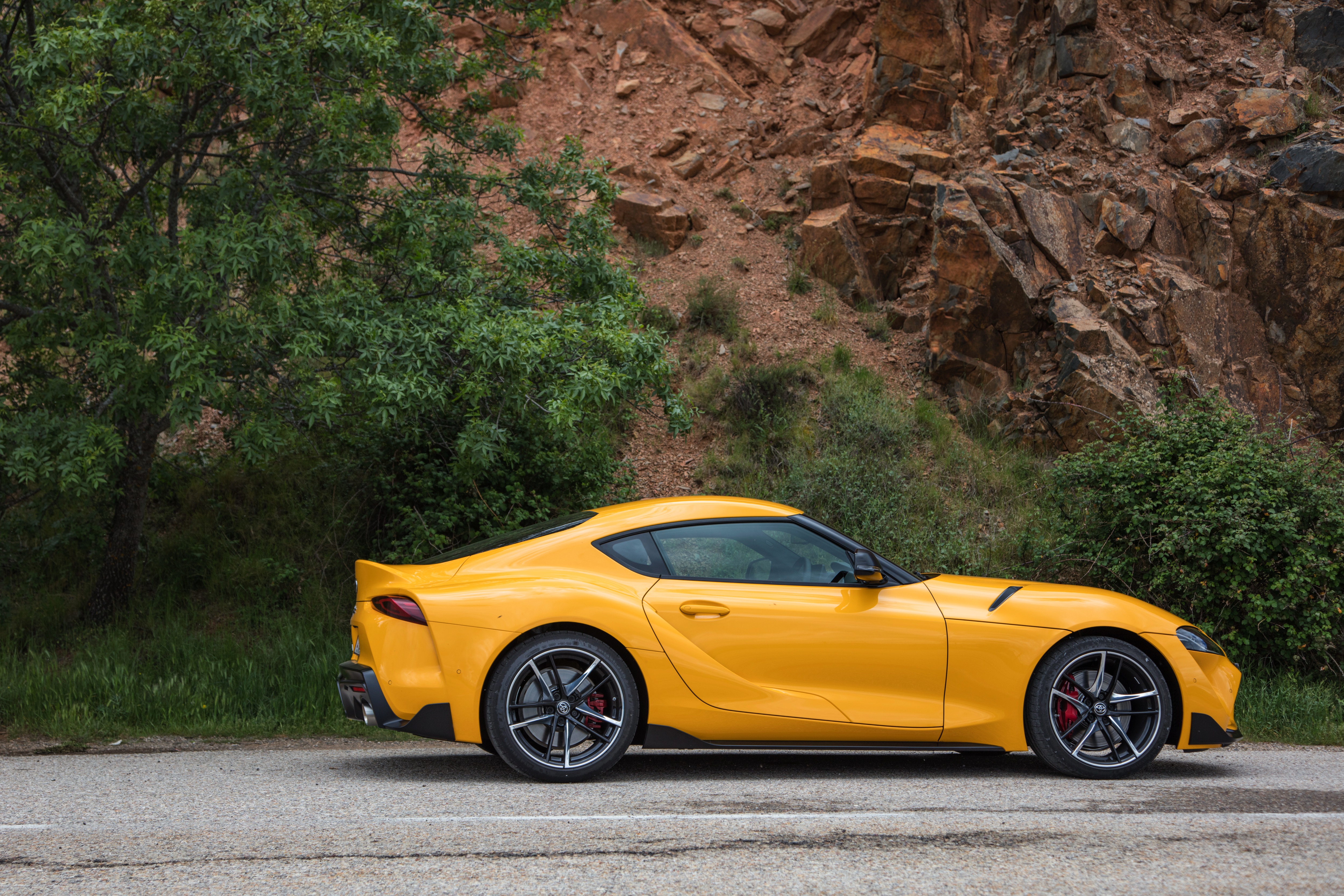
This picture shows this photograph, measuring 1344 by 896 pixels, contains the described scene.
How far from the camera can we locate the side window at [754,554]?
562cm

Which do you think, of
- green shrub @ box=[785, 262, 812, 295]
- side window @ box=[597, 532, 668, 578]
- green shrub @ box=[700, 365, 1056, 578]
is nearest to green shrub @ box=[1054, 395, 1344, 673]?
green shrub @ box=[700, 365, 1056, 578]

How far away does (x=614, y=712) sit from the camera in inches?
209

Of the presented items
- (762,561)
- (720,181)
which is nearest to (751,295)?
(720,181)

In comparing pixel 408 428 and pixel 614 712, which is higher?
pixel 408 428

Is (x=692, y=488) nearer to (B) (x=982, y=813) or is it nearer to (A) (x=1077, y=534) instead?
(A) (x=1077, y=534)

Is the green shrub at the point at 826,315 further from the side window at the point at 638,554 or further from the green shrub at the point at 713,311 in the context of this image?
the side window at the point at 638,554

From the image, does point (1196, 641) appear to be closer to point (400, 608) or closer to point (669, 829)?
point (669, 829)

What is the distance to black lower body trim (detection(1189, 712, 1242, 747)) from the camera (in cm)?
566

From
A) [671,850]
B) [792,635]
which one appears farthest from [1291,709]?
[671,850]

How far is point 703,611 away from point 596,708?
76 centimetres

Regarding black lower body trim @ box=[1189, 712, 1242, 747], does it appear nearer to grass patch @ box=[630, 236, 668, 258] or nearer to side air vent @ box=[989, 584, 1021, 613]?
side air vent @ box=[989, 584, 1021, 613]

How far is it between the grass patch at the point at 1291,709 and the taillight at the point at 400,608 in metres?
6.29

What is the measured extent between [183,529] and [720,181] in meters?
11.7

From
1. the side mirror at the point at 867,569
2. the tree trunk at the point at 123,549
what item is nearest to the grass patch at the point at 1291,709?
the side mirror at the point at 867,569
